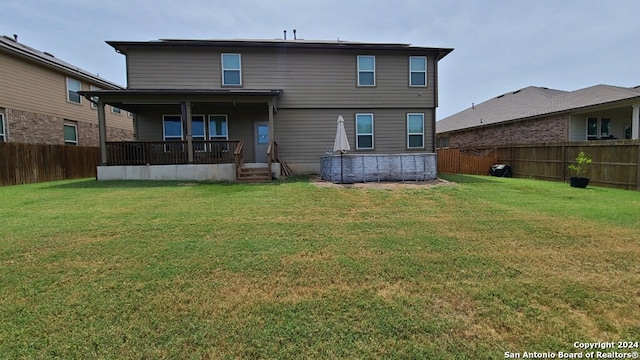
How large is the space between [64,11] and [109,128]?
8030 mm

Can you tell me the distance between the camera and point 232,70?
13.8 meters

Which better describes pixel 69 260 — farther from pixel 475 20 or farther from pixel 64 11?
pixel 475 20

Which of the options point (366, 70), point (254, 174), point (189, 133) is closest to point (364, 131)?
point (366, 70)

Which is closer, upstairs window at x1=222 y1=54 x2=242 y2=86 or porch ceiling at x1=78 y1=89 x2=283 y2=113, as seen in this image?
porch ceiling at x1=78 y1=89 x2=283 y2=113

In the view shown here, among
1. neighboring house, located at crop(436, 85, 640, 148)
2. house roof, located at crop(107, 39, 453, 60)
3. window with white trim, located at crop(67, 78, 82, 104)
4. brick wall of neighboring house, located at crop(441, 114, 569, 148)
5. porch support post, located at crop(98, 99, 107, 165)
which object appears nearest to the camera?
porch support post, located at crop(98, 99, 107, 165)

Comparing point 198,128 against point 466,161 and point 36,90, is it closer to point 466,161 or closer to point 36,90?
point 36,90

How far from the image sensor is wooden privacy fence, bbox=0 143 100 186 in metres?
11.9

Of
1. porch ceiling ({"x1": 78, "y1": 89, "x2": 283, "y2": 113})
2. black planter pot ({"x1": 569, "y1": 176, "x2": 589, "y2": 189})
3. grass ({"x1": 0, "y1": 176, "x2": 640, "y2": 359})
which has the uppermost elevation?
porch ceiling ({"x1": 78, "y1": 89, "x2": 283, "y2": 113})

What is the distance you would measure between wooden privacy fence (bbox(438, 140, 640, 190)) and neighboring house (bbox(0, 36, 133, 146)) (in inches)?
835

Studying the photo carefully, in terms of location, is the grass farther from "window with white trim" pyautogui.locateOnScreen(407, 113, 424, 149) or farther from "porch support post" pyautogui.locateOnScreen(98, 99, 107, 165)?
"window with white trim" pyautogui.locateOnScreen(407, 113, 424, 149)

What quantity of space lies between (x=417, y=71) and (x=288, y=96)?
246 inches

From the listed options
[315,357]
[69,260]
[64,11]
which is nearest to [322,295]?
[315,357]

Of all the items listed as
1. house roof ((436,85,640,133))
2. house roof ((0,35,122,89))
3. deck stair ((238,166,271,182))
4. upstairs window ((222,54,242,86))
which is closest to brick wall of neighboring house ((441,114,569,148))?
house roof ((436,85,640,133))

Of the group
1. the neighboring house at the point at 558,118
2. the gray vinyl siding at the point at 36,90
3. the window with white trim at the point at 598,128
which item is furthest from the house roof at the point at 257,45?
the window with white trim at the point at 598,128
